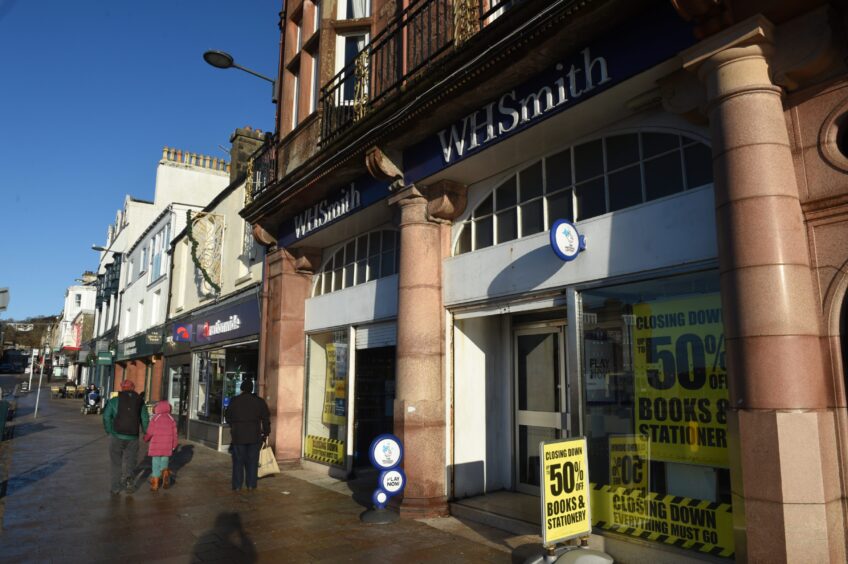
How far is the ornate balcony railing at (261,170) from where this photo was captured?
13117 mm

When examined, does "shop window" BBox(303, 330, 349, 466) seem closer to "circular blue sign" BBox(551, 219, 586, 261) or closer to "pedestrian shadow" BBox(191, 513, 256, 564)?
"pedestrian shadow" BBox(191, 513, 256, 564)

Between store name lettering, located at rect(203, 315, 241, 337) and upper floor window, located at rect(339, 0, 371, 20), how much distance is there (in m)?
7.43

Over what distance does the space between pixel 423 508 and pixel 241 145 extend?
50.5ft

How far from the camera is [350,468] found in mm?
10289

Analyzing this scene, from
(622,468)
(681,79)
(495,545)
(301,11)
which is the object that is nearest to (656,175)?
(681,79)

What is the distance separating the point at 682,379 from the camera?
5270 millimetres

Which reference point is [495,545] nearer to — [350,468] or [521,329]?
[521,329]

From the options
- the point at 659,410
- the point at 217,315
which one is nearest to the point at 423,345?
the point at 659,410

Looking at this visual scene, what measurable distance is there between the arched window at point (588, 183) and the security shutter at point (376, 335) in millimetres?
2006

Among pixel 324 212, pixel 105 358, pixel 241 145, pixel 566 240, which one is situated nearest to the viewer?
pixel 566 240

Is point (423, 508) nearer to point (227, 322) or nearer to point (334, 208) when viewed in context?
point (334, 208)

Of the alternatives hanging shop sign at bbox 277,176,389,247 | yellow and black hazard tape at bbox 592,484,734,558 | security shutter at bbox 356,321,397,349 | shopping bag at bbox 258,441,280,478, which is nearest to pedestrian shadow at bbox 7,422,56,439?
shopping bag at bbox 258,441,280,478

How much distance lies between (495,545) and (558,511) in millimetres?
1490

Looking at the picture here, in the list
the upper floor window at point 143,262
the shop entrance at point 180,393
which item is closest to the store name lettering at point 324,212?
the shop entrance at point 180,393
